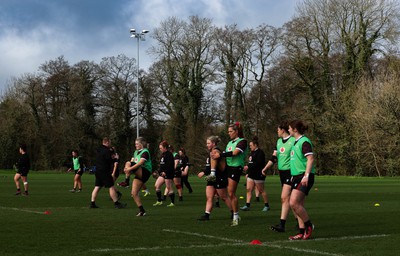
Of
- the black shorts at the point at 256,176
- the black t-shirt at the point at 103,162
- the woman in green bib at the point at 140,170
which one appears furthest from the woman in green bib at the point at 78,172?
the woman in green bib at the point at 140,170

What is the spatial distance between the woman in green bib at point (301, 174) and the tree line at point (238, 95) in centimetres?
Result: 3998

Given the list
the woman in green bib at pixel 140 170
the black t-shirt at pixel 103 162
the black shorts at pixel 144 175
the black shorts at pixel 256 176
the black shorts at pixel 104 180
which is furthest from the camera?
the black shorts at pixel 256 176

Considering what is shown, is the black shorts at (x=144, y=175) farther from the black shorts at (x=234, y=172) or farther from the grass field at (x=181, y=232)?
the black shorts at (x=234, y=172)

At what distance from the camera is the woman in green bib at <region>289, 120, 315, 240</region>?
10023mm

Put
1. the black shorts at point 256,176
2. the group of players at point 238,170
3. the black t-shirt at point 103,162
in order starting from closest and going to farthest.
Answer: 1. the group of players at point 238,170
2. the black t-shirt at point 103,162
3. the black shorts at point 256,176

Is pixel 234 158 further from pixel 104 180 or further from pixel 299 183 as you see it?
pixel 104 180

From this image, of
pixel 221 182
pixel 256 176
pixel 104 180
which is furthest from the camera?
pixel 256 176

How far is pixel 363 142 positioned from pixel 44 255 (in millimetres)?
46312

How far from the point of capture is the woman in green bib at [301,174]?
32.9 feet

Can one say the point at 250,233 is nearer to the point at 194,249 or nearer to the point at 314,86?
the point at 194,249

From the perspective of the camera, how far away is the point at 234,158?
1308 centimetres

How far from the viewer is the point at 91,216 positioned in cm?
1410

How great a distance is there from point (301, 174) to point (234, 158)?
9.77 feet

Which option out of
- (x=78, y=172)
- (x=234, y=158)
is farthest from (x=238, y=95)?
(x=234, y=158)
